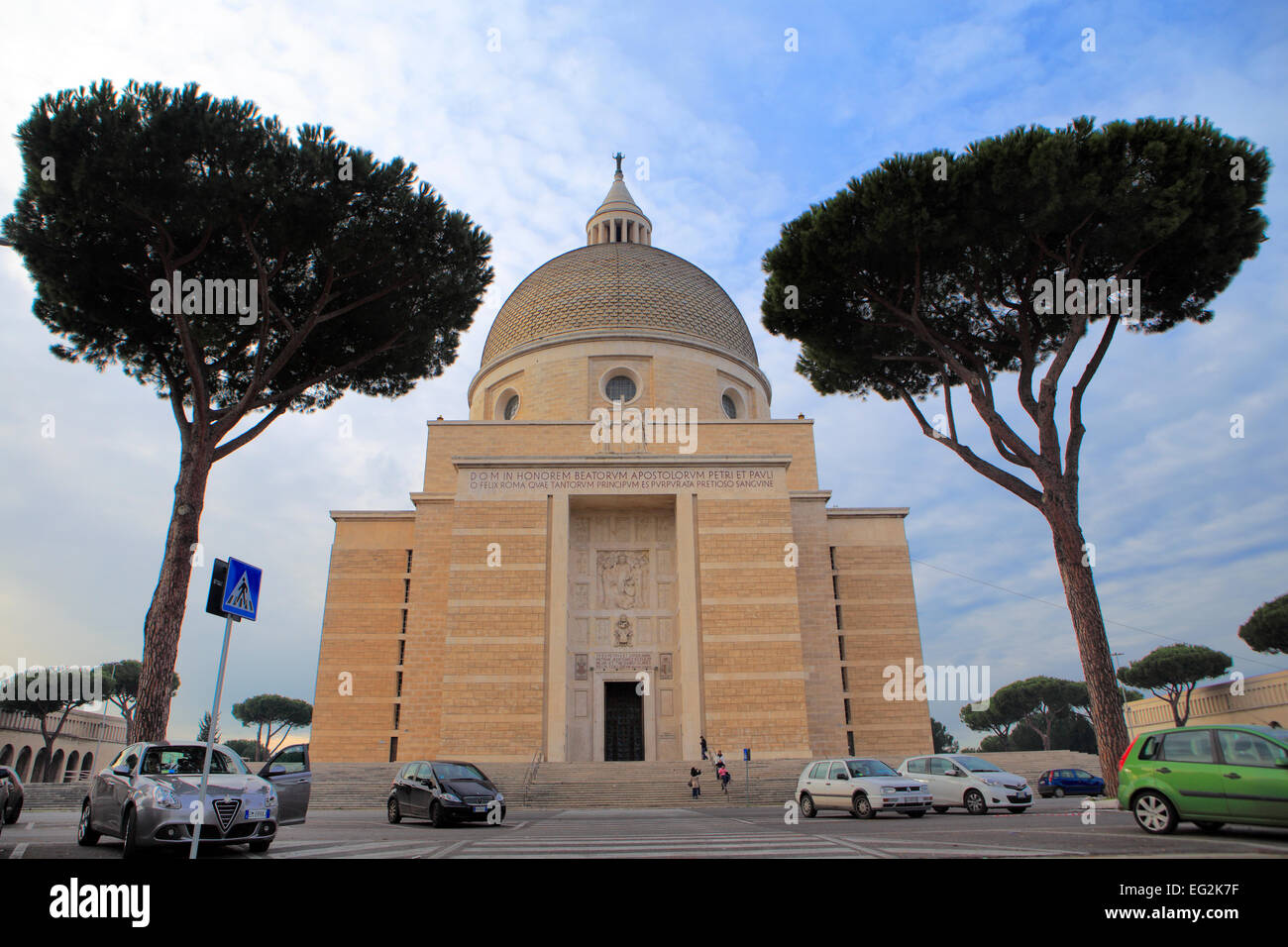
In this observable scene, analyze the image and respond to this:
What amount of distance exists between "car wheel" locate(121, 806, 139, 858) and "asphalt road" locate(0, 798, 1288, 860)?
0.57 feet

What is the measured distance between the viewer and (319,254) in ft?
52.6

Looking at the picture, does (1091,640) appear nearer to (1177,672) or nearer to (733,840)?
(733,840)

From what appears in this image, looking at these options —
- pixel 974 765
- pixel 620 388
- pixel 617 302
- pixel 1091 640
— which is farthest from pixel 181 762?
pixel 617 302

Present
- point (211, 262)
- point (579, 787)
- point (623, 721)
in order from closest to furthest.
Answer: point (211, 262) < point (579, 787) < point (623, 721)

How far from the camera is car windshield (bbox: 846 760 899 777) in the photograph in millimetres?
13281

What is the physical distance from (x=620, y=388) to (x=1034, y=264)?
1787 centimetres

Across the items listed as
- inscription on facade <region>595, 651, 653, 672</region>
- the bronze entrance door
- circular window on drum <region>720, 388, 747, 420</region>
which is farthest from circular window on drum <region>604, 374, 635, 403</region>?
the bronze entrance door

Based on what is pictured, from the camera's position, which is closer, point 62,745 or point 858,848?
point 858,848

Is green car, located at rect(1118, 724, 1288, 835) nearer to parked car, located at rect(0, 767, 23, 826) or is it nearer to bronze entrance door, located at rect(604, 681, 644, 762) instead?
parked car, located at rect(0, 767, 23, 826)

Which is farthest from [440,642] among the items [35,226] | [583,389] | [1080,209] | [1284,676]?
[1284,676]

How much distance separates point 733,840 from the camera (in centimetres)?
834

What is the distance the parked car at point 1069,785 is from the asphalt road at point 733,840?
10.9 metres
